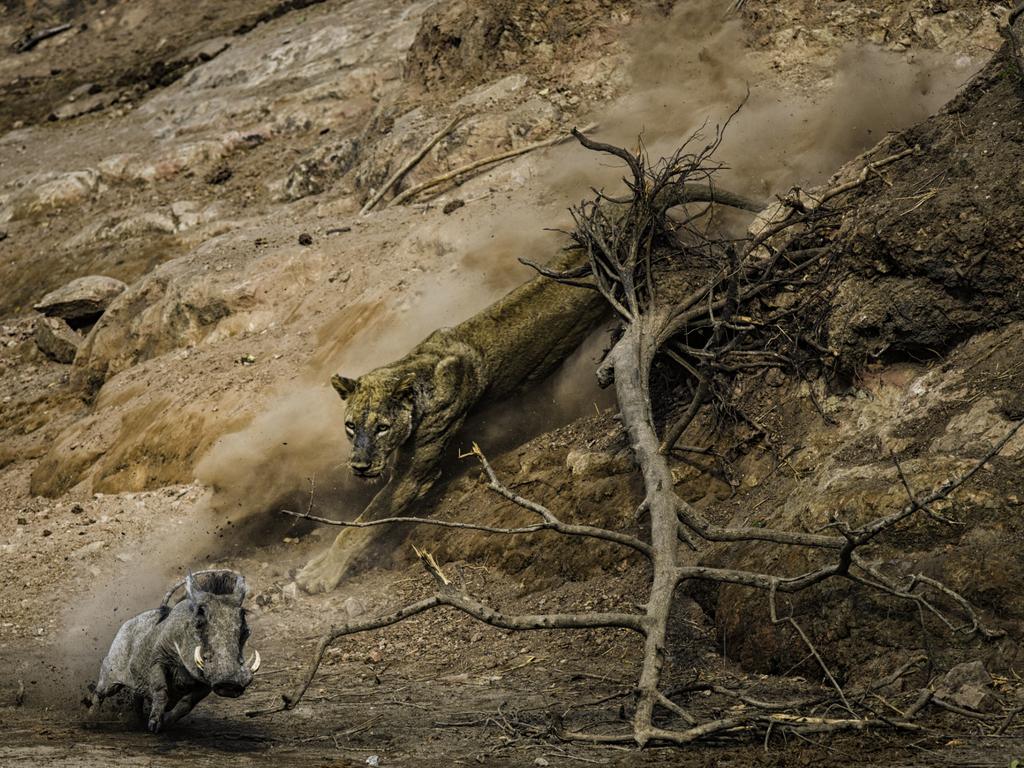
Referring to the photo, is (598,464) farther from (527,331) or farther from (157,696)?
(157,696)

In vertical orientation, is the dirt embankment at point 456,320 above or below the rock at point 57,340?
above

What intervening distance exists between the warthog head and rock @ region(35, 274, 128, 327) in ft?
39.9

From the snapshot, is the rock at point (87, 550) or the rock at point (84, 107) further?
the rock at point (84, 107)

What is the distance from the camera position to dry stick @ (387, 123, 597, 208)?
14.5 metres

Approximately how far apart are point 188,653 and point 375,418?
3.12 m

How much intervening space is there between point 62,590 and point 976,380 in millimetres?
7630

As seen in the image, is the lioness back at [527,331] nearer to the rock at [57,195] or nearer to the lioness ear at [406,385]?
the lioness ear at [406,385]

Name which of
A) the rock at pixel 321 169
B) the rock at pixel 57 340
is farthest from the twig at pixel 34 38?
the rock at pixel 57 340

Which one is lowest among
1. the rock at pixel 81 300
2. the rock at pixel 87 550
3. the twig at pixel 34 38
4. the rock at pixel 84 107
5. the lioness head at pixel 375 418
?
the rock at pixel 81 300

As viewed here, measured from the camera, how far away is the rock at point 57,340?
56.6 feet

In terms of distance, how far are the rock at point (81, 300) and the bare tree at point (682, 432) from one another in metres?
9.65

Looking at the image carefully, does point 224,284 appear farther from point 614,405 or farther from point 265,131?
point 265,131

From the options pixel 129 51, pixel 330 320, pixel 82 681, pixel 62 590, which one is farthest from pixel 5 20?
pixel 82 681

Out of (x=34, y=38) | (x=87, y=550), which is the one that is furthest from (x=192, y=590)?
(x=34, y=38)
